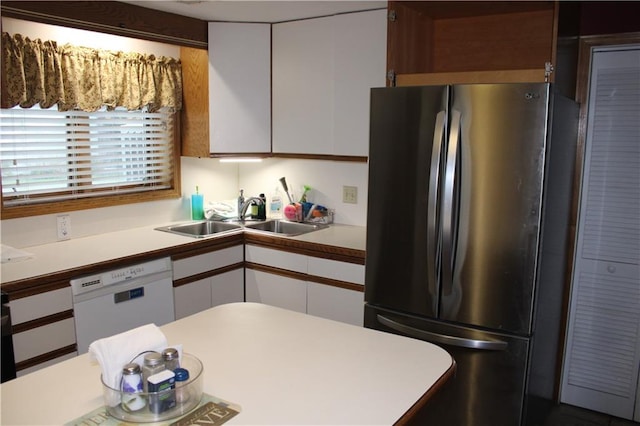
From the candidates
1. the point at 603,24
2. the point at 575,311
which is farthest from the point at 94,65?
the point at 575,311

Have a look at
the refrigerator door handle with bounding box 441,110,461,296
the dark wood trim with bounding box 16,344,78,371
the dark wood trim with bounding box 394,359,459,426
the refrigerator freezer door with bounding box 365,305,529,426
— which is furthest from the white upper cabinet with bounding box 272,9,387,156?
the dark wood trim with bounding box 394,359,459,426

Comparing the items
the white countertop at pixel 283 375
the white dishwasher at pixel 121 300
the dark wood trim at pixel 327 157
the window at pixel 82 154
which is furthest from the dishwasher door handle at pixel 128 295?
the dark wood trim at pixel 327 157

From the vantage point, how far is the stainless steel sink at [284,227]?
3.69 metres

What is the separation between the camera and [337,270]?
3.12m

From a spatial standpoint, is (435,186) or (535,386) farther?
(535,386)

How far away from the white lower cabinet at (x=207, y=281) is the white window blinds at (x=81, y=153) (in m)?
0.77

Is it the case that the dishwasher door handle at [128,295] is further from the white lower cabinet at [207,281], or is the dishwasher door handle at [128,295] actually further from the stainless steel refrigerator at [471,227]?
the stainless steel refrigerator at [471,227]

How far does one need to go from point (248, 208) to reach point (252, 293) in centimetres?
77

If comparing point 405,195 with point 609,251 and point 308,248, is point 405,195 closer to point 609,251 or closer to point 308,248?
point 308,248

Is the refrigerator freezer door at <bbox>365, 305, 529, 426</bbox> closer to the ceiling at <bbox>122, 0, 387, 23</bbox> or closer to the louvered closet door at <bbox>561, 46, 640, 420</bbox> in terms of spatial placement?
the louvered closet door at <bbox>561, 46, 640, 420</bbox>

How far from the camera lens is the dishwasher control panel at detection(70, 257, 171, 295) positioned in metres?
2.61

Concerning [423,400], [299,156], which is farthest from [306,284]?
[423,400]

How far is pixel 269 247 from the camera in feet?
11.1

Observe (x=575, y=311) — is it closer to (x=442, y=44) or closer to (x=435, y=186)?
(x=435, y=186)
